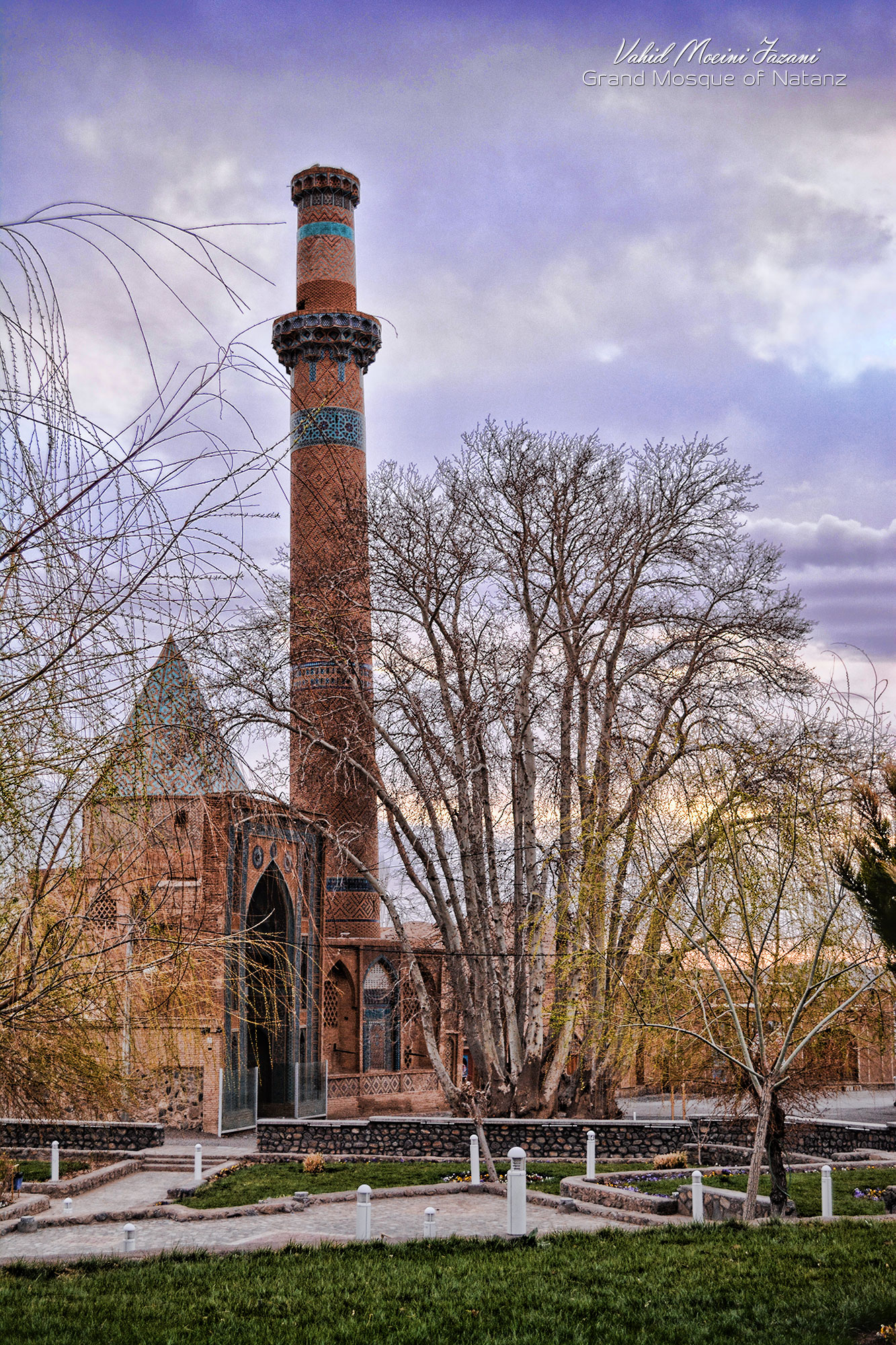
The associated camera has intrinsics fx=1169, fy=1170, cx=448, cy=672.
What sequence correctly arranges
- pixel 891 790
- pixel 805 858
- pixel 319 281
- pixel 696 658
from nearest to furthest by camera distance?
pixel 891 790
pixel 805 858
pixel 696 658
pixel 319 281

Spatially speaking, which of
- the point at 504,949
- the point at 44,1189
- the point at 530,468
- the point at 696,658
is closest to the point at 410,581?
the point at 530,468

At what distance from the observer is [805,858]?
11.8 meters

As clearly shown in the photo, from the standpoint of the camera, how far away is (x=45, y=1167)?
17.6m

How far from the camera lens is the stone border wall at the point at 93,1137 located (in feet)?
63.3

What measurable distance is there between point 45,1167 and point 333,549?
14.3m

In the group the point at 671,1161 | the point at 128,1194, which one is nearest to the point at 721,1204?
the point at 671,1161

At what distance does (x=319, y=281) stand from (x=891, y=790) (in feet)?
88.4

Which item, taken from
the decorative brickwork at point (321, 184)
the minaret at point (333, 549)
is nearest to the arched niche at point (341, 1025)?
the minaret at point (333, 549)

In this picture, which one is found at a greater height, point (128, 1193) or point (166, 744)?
point (166, 744)

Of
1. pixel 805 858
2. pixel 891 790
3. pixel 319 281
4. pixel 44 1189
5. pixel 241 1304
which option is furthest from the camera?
pixel 319 281

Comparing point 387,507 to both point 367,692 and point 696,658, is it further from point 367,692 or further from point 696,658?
point 696,658

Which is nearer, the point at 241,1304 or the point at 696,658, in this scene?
the point at 241,1304

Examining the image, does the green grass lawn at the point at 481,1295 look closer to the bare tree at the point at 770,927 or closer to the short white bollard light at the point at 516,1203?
the short white bollard light at the point at 516,1203

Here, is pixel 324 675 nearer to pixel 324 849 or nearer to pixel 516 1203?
pixel 324 849
